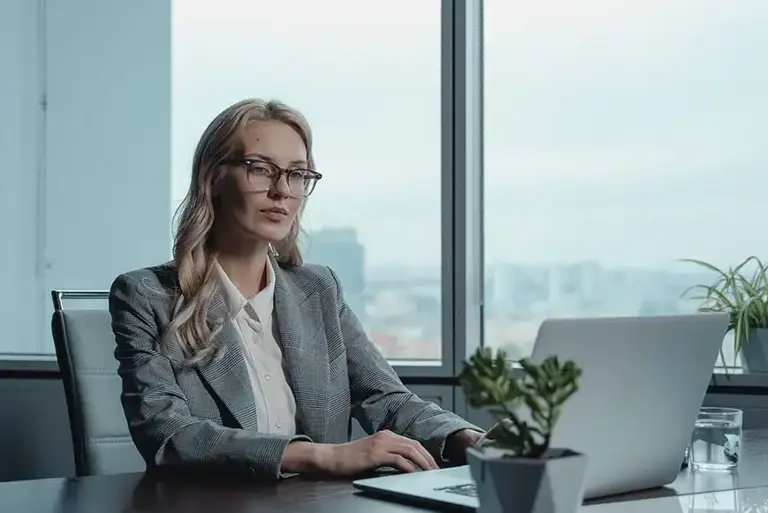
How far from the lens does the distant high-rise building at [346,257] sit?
367 cm

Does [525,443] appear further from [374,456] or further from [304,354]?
[304,354]

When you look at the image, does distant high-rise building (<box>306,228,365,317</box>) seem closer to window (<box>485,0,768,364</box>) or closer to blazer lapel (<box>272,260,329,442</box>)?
window (<box>485,0,768,364</box>)

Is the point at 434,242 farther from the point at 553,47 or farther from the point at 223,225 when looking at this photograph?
the point at 223,225

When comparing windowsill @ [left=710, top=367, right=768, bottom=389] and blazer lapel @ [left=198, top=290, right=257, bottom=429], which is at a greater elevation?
blazer lapel @ [left=198, top=290, right=257, bottom=429]

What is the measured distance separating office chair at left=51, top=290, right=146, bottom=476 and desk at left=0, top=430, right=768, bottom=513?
578mm

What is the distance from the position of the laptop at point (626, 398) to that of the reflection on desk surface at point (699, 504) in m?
0.04

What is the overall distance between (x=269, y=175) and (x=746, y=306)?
145 cm

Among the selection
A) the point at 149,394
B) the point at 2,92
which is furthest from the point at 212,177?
the point at 2,92

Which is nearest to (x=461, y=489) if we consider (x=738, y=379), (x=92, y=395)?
(x=92, y=395)

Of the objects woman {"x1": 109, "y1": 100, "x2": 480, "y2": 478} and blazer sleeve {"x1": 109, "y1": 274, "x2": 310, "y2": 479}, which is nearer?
blazer sleeve {"x1": 109, "y1": 274, "x2": 310, "y2": 479}

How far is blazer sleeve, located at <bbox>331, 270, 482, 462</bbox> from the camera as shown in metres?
2.08

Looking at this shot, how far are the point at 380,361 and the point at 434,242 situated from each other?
1185mm

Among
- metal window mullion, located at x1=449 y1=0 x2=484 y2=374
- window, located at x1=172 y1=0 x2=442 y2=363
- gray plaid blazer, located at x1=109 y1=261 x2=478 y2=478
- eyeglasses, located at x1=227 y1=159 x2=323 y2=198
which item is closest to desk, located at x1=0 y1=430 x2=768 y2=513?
gray plaid blazer, located at x1=109 y1=261 x2=478 y2=478

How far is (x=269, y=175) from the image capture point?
89.2 inches
